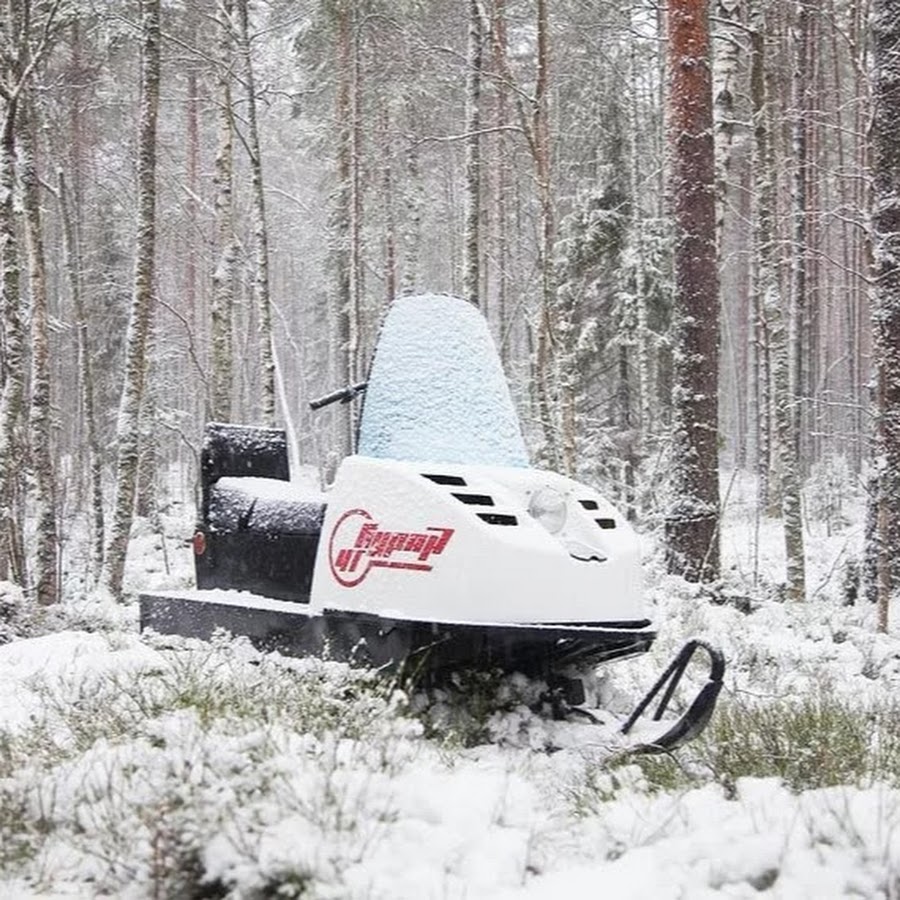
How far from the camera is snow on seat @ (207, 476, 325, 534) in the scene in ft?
16.0

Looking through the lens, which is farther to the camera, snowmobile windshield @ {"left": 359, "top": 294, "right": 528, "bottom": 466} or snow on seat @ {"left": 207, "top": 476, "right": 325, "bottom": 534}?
snowmobile windshield @ {"left": 359, "top": 294, "right": 528, "bottom": 466}

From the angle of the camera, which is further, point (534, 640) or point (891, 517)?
point (891, 517)

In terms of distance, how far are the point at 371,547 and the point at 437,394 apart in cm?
107

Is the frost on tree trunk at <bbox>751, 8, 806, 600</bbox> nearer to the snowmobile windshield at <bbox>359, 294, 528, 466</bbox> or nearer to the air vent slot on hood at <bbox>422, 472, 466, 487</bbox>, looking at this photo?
the snowmobile windshield at <bbox>359, 294, 528, 466</bbox>

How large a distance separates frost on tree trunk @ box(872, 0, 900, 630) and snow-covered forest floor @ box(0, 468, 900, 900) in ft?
12.3

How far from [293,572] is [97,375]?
21810 millimetres

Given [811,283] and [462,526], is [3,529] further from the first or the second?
[811,283]

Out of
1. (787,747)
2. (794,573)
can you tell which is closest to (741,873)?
(787,747)

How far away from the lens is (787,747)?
3.65 m

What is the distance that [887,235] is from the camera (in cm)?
808

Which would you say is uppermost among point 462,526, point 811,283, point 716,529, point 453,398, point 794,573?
point 811,283

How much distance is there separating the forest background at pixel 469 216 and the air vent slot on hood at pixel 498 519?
258 cm

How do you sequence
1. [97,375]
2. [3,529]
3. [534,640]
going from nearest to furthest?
1. [534,640]
2. [3,529]
3. [97,375]

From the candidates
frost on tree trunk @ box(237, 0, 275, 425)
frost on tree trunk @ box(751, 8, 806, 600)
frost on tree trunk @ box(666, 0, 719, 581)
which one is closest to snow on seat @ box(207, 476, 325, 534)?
frost on tree trunk @ box(666, 0, 719, 581)
